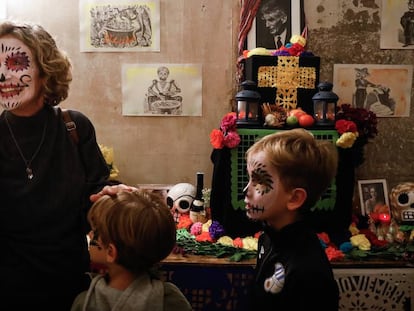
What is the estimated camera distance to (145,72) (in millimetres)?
2500

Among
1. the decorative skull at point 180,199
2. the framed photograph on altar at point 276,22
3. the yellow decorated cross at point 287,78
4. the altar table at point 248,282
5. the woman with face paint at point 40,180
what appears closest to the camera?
the woman with face paint at point 40,180

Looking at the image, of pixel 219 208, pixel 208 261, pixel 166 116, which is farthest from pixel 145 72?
pixel 208 261

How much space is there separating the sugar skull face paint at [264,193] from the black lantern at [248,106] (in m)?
A: 0.85

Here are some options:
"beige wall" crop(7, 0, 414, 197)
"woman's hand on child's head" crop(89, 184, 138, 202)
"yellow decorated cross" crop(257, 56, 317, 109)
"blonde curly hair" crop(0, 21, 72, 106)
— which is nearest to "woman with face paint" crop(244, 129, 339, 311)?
"woman's hand on child's head" crop(89, 184, 138, 202)

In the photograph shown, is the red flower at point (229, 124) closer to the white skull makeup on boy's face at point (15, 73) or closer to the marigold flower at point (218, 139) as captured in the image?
the marigold flower at point (218, 139)

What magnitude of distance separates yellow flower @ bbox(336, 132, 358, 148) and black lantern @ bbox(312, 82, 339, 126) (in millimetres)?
107

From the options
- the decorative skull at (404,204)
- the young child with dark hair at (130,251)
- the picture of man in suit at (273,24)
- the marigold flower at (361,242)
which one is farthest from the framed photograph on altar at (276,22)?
the young child with dark hair at (130,251)

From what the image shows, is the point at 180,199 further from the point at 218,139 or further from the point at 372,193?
the point at 372,193

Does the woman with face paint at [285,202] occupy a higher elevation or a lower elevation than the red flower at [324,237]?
higher

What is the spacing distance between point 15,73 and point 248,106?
115cm

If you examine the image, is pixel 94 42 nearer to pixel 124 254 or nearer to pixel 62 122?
pixel 62 122

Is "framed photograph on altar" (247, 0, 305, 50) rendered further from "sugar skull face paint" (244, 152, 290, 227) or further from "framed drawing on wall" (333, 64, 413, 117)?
"sugar skull face paint" (244, 152, 290, 227)

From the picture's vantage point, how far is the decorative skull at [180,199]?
7.55 feet

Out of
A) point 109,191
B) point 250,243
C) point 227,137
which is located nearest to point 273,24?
point 227,137
